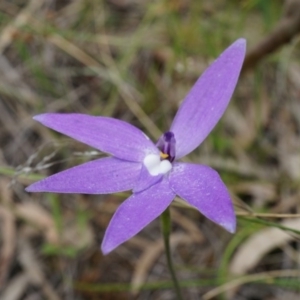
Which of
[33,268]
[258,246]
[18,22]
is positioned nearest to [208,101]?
[258,246]

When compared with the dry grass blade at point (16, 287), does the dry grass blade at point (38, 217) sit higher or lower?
higher

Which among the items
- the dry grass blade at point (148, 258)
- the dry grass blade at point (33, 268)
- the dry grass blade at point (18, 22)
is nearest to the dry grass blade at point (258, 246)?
the dry grass blade at point (148, 258)

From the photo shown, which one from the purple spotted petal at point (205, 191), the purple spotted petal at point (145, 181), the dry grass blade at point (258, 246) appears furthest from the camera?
the dry grass blade at point (258, 246)

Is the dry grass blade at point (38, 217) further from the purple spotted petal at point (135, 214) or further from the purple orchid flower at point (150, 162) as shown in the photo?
the purple spotted petal at point (135, 214)

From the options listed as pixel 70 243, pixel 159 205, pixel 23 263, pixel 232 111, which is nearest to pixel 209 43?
pixel 232 111

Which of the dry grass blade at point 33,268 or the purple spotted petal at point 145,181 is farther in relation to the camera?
the dry grass blade at point 33,268

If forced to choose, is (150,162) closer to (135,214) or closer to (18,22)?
(135,214)

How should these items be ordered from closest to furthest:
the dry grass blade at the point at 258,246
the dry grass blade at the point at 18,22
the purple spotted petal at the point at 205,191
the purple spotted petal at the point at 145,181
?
1. the purple spotted petal at the point at 205,191
2. the purple spotted petal at the point at 145,181
3. the dry grass blade at the point at 258,246
4. the dry grass blade at the point at 18,22
